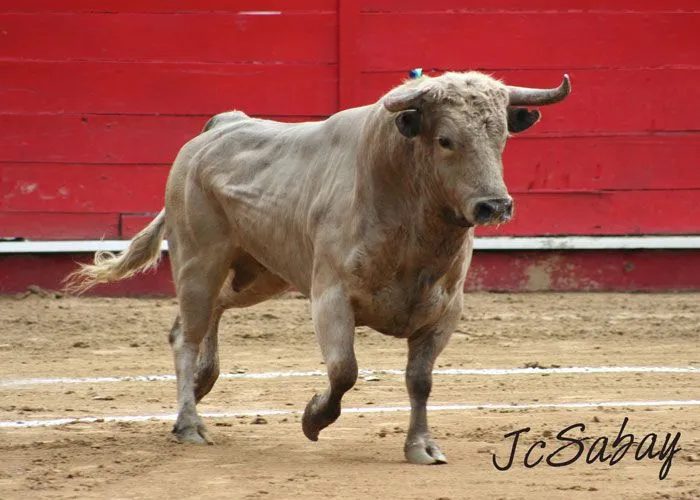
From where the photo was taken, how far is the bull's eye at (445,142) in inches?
191

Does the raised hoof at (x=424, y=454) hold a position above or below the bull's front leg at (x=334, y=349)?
below

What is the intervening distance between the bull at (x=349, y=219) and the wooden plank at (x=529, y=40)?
3792mm

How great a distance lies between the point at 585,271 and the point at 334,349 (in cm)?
522

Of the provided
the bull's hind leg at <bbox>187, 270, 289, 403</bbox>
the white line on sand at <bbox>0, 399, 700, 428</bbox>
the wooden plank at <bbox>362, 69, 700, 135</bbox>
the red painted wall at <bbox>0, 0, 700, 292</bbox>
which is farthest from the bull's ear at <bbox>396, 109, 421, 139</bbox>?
the wooden plank at <bbox>362, 69, 700, 135</bbox>

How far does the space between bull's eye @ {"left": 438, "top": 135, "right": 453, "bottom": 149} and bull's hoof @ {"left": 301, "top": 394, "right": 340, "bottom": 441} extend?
3.34 feet

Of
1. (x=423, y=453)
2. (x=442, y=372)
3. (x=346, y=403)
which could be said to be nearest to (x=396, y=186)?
(x=423, y=453)

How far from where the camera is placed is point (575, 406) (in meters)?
6.44

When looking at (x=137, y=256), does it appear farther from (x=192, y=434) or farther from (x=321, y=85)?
(x=321, y=85)

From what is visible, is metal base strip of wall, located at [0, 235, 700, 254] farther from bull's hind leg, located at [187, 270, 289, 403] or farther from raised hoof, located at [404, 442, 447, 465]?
raised hoof, located at [404, 442, 447, 465]

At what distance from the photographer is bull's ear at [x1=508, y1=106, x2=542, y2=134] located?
5031 millimetres

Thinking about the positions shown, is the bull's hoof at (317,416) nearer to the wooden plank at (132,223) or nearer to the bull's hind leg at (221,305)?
the bull's hind leg at (221,305)

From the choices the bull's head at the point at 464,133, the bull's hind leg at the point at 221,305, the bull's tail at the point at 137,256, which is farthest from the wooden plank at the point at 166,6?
the bull's head at the point at 464,133

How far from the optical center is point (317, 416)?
5.28 m

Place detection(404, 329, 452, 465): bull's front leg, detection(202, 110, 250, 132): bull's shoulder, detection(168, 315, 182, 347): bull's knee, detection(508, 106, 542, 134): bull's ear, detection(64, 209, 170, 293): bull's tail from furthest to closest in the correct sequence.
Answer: detection(64, 209, 170, 293): bull's tail, detection(202, 110, 250, 132): bull's shoulder, detection(168, 315, 182, 347): bull's knee, detection(404, 329, 452, 465): bull's front leg, detection(508, 106, 542, 134): bull's ear
